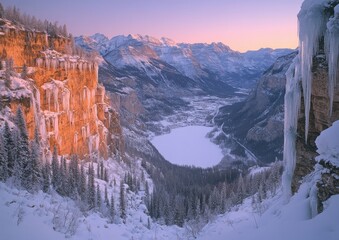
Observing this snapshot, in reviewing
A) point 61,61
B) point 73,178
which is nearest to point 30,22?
point 61,61

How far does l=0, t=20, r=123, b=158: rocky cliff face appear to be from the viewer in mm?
60469

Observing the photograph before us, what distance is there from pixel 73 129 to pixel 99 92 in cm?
2171

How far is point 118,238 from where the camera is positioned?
32.8m

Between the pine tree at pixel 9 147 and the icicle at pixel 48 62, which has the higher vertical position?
the icicle at pixel 48 62

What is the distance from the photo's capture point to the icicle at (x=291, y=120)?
21109 millimetres

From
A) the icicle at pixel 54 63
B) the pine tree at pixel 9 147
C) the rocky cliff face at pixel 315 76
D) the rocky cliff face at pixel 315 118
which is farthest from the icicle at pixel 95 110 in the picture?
the rocky cliff face at pixel 315 118

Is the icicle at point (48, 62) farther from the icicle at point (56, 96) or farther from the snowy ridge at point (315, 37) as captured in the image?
the snowy ridge at point (315, 37)

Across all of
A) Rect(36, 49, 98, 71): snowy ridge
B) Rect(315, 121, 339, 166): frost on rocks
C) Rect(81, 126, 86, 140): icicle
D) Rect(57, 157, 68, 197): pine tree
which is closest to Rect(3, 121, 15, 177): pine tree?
Rect(57, 157, 68, 197): pine tree

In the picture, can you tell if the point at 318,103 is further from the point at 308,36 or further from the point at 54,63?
the point at 54,63

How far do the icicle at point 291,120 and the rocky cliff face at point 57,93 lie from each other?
1794 inches

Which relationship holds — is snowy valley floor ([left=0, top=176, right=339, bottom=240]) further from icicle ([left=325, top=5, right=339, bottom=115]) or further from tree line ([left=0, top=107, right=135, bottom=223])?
tree line ([left=0, top=107, right=135, bottom=223])

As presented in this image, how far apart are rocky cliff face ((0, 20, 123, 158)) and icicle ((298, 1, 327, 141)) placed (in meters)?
47.4

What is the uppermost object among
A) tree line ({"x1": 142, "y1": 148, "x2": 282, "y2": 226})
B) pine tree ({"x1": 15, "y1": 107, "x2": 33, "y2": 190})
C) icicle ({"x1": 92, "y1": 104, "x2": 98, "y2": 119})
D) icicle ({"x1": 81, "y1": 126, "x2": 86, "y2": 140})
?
pine tree ({"x1": 15, "y1": 107, "x2": 33, "y2": 190})

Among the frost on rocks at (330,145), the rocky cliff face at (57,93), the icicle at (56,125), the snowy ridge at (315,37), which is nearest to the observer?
the frost on rocks at (330,145)
